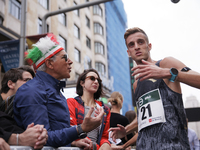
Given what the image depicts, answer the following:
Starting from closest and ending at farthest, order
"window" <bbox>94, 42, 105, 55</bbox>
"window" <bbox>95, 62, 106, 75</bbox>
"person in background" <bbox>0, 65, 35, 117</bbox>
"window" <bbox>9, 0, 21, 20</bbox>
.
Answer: "person in background" <bbox>0, 65, 35, 117</bbox>, "window" <bbox>9, 0, 21, 20</bbox>, "window" <bbox>95, 62, 106, 75</bbox>, "window" <bbox>94, 42, 105, 55</bbox>

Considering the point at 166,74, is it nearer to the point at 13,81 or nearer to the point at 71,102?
the point at 71,102

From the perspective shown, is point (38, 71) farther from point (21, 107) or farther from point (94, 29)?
point (94, 29)

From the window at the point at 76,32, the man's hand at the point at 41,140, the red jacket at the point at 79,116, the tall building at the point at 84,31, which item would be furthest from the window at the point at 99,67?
the man's hand at the point at 41,140

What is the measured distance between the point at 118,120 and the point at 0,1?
38.5ft

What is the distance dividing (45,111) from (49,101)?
0.20 metres

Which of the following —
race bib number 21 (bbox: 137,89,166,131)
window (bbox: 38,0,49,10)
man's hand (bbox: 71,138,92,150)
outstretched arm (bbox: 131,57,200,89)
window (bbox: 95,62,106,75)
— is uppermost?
window (bbox: 38,0,49,10)

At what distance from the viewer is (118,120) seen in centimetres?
512

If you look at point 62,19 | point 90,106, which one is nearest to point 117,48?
point 62,19

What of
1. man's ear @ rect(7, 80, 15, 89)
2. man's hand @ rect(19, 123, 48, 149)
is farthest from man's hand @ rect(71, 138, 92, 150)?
man's ear @ rect(7, 80, 15, 89)

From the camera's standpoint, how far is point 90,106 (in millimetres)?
3945

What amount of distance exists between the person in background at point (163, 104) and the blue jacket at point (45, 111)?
874 mm

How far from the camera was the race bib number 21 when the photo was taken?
8.56 ft

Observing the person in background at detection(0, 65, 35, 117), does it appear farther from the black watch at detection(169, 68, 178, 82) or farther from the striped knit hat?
the black watch at detection(169, 68, 178, 82)

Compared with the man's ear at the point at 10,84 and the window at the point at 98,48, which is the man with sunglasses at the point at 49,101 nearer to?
the man's ear at the point at 10,84
